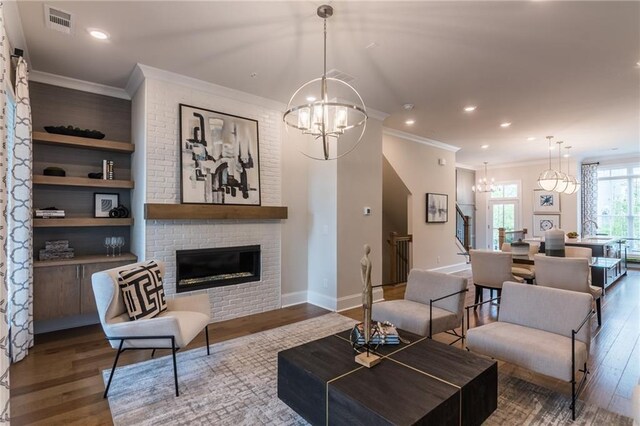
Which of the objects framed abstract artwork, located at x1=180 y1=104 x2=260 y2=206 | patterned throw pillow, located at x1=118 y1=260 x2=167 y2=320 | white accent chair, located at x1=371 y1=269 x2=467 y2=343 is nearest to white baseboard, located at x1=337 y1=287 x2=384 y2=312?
white accent chair, located at x1=371 y1=269 x2=467 y2=343

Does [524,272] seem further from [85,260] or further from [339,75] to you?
[85,260]

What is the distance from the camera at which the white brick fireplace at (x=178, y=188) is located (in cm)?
386

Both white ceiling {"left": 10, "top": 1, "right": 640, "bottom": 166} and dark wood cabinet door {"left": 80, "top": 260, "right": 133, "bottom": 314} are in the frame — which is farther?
dark wood cabinet door {"left": 80, "top": 260, "right": 133, "bottom": 314}

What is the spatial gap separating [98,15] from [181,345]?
284cm

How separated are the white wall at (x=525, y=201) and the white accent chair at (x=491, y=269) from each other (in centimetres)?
638

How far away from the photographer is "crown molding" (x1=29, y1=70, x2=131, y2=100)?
3.90 m

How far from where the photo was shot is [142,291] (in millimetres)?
2896

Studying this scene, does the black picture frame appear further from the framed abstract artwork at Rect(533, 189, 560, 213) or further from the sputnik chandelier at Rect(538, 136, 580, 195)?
the framed abstract artwork at Rect(533, 189, 560, 213)

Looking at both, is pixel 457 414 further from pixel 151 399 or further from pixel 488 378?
pixel 151 399

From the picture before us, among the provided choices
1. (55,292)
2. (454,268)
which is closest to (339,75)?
(55,292)

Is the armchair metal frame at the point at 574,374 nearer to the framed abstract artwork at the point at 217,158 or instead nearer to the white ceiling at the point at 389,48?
the white ceiling at the point at 389,48

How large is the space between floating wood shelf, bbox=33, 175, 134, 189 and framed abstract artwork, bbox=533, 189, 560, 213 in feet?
35.1

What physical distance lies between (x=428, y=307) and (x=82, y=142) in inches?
172

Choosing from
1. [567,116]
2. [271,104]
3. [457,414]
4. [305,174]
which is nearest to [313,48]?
[271,104]
